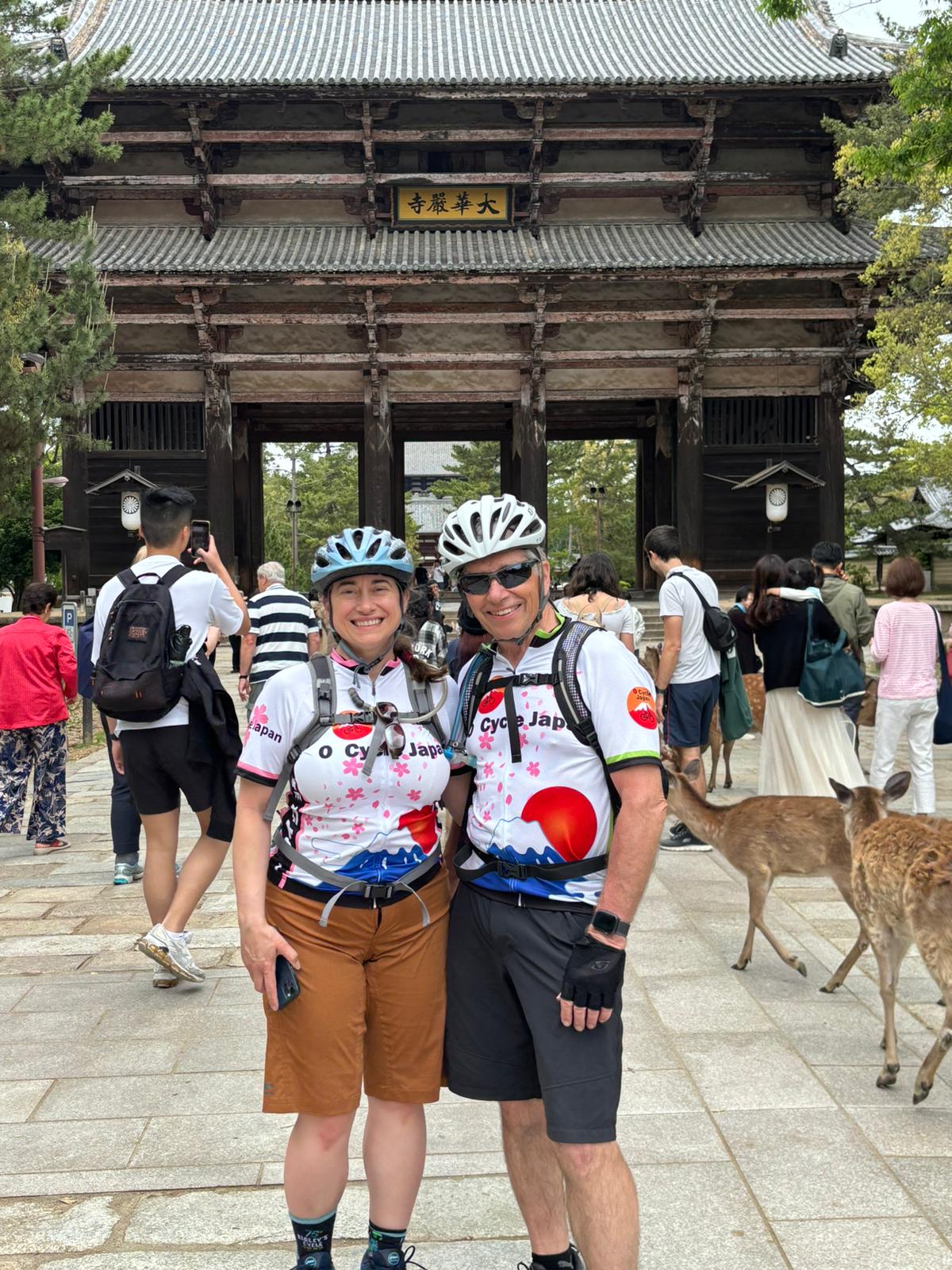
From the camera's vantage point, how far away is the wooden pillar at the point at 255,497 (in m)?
24.3

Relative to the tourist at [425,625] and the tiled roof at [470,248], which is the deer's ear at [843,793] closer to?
the tourist at [425,625]

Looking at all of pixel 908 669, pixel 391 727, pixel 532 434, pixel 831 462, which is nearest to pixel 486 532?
pixel 391 727

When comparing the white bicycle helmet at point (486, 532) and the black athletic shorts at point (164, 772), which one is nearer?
the white bicycle helmet at point (486, 532)

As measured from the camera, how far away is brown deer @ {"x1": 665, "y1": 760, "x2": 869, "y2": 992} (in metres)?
5.08

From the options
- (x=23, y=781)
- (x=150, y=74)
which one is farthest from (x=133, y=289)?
(x=23, y=781)

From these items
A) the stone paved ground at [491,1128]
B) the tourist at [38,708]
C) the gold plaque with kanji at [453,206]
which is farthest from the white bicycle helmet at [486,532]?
the gold plaque with kanji at [453,206]

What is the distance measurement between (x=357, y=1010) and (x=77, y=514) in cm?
2038

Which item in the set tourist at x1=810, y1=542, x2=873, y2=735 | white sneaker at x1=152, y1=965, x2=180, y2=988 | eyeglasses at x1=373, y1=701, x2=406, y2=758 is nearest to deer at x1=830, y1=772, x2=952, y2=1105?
eyeglasses at x1=373, y1=701, x2=406, y2=758

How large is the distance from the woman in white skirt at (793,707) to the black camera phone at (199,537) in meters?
3.30

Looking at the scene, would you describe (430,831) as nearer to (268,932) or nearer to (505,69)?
(268,932)

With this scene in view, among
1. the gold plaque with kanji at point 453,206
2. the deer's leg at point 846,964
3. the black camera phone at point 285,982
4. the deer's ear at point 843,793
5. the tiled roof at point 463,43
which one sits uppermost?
the tiled roof at point 463,43

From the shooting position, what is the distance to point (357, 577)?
109 inches

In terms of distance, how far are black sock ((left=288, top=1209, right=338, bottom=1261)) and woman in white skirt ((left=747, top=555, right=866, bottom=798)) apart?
486 cm

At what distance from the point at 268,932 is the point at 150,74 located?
22.6 m
